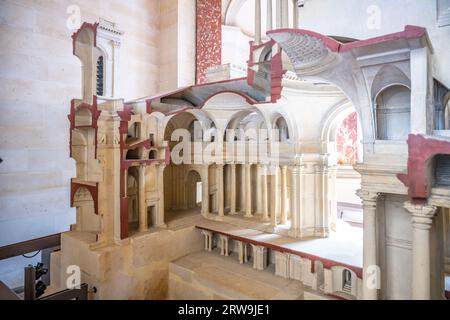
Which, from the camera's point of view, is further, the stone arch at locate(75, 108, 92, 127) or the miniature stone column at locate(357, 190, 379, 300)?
the stone arch at locate(75, 108, 92, 127)

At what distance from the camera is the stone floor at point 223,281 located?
8.40 m

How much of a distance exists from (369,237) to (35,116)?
1146 cm

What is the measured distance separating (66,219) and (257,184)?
25.8ft

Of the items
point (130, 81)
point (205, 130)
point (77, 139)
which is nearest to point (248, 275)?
point (205, 130)

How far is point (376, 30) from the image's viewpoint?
23.6 ft

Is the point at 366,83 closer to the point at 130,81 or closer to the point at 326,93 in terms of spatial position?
the point at 326,93

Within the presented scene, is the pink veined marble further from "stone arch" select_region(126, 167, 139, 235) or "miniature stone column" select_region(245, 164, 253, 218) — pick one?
"stone arch" select_region(126, 167, 139, 235)

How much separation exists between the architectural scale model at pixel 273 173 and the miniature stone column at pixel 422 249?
0.08ft

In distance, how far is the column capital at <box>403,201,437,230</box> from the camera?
543cm

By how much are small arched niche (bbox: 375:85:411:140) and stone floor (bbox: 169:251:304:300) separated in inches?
194

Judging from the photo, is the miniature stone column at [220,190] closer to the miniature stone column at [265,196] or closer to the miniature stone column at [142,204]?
the miniature stone column at [265,196]

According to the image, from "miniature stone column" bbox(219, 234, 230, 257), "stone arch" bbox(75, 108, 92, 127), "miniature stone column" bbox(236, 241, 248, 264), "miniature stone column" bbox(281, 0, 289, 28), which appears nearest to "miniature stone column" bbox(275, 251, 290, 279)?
"miniature stone column" bbox(236, 241, 248, 264)

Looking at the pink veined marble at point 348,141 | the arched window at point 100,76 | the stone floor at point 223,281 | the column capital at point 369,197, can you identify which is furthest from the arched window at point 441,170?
the pink veined marble at point 348,141
